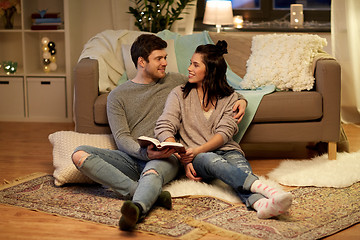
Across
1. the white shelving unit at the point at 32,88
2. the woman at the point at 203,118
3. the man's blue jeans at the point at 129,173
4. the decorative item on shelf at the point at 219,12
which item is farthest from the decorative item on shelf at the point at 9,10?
the man's blue jeans at the point at 129,173

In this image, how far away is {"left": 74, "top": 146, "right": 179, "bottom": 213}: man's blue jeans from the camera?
8.13 ft

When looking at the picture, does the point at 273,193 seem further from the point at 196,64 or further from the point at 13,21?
the point at 13,21

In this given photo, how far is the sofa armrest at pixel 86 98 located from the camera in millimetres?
3461

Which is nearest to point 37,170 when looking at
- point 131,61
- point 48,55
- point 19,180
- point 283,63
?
point 19,180

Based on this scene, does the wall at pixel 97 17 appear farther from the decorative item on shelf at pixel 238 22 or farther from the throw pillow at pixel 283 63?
the throw pillow at pixel 283 63

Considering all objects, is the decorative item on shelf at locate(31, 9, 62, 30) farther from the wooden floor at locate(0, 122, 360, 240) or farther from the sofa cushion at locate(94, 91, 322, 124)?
the sofa cushion at locate(94, 91, 322, 124)

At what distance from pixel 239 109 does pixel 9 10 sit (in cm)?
278

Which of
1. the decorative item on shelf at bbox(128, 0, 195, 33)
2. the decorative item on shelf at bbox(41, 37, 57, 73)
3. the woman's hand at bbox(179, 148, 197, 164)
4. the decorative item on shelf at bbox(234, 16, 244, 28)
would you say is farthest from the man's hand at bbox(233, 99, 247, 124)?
the decorative item on shelf at bbox(41, 37, 57, 73)

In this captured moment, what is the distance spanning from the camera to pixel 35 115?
4.93m

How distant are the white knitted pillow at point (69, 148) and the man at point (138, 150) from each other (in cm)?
25

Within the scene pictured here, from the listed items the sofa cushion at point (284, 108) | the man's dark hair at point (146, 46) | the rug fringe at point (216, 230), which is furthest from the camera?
the sofa cushion at point (284, 108)

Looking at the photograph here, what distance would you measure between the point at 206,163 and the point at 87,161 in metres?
0.56

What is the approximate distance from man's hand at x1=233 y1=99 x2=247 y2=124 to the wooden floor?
1.34 feet

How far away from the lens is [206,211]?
8.45ft
